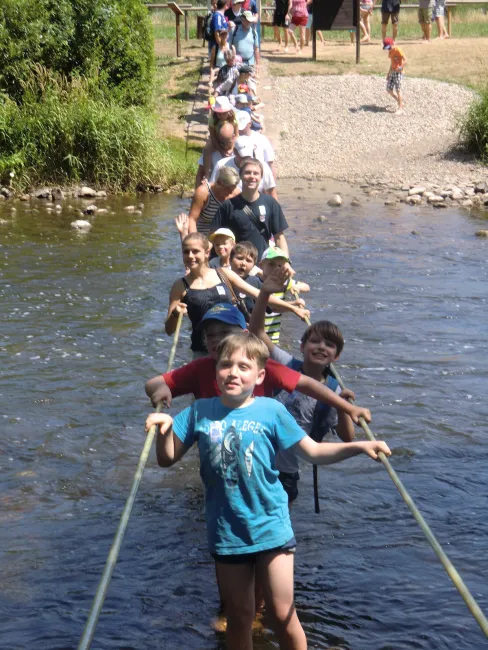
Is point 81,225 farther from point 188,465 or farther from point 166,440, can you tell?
point 166,440

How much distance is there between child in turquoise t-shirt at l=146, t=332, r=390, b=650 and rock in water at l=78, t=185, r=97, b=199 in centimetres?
1438

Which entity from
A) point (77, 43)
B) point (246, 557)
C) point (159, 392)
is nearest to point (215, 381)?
point (159, 392)

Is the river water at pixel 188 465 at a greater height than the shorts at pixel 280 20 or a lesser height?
lesser

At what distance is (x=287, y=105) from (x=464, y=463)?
17368mm

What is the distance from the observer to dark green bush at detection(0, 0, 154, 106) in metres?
19.2

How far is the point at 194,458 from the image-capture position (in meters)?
7.50

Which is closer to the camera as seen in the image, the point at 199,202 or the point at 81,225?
the point at 199,202

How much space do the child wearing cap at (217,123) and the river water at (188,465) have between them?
1.93m

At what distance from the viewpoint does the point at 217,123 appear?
29.5 feet

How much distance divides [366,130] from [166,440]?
19.1 m

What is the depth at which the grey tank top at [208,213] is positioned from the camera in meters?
8.23

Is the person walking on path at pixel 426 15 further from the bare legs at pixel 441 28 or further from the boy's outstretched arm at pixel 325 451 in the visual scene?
the boy's outstretched arm at pixel 325 451

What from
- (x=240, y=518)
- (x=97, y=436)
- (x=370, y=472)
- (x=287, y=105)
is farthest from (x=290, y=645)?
(x=287, y=105)

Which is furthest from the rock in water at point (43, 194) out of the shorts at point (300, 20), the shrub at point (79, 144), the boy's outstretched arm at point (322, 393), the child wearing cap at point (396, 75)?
the boy's outstretched arm at point (322, 393)
